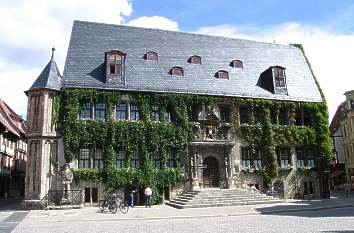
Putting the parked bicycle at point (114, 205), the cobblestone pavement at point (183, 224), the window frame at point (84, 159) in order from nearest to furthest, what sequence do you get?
the cobblestone pavement at point (183, 224) < the parked bicycle at point (114, 205) < the window frame at point (84, 159)

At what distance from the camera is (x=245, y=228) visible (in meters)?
14.6

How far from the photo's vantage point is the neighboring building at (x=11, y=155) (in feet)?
132

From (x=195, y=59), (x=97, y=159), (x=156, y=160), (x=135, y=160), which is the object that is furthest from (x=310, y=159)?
(x=97, y=159)

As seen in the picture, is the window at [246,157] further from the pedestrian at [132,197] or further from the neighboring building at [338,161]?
the neighboring building at [338,161]

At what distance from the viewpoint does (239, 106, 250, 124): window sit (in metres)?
31.9

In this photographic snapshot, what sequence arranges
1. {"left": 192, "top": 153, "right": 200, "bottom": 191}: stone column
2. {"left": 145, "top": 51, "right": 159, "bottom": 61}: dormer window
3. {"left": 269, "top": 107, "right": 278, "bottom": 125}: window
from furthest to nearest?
1. {"left": 269, "top": 107, "right": 278, "bottom": 125}: window
2. {"left": 145, "top": 51, "right": 159, "bottom": 61}: dormer window
3. {"left": 192, "top": 153, "right": 200, "bottom": 191}: stone column

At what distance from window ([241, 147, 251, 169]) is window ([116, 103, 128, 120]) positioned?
1032 cm

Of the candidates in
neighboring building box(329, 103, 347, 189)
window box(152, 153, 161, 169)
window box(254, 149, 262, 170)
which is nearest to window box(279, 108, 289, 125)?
window box(254, 149, 262, 170)

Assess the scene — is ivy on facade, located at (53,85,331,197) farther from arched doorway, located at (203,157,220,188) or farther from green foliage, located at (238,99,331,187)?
arched doorway, located at (203,157,220,188)

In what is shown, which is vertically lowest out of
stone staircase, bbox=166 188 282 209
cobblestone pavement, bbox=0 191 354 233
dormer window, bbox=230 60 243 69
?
cobblestone pavement, bbox=0 191 354 233

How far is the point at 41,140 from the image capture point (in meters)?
26.3

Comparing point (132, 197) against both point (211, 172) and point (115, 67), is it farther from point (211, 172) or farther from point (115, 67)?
point (115, 67)

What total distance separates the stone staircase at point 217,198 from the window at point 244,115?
635 cm

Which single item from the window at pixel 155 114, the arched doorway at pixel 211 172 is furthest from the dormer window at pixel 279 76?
the window at pixel 155 114
